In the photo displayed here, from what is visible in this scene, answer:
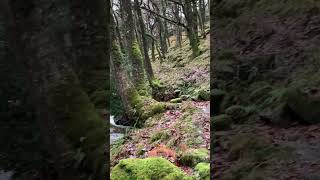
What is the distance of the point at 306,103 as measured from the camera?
162 inches

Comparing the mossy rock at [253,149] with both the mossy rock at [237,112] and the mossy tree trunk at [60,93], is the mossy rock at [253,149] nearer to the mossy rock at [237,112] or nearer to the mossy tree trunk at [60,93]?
the mossy rock at [237,112]

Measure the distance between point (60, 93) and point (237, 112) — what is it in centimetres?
209

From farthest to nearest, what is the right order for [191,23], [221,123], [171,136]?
[191,23]
[171,136]
[221,123]

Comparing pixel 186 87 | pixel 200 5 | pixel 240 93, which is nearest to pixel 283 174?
pixel 240 93

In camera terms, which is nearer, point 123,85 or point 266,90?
point 266,90

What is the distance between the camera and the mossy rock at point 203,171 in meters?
5.18

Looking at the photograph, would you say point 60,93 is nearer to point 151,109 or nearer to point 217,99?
point 217,99

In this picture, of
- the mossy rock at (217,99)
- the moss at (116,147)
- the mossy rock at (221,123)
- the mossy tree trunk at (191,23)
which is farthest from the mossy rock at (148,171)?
the mossy tree trunk at (191,23)

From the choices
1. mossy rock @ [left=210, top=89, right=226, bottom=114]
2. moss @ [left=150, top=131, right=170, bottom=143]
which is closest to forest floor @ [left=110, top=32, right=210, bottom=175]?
moss @ [left=150, top=131, right=170, bottom=143]

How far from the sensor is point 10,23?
367 cm

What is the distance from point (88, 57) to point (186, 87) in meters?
8.34

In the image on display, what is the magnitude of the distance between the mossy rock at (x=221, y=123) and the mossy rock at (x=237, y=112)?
0.06m

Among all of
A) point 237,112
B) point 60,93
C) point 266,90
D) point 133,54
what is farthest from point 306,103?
point 133,54

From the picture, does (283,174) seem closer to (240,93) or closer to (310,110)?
(310,110)
